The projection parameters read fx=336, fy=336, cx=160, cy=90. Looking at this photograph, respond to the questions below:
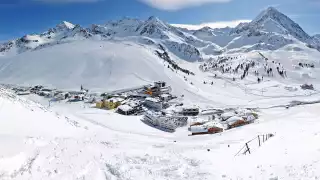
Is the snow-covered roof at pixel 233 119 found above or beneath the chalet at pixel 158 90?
beneath

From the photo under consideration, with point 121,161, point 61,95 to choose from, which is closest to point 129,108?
point 61,95

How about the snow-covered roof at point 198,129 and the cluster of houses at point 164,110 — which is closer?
the snow-covered roof at point 198,129

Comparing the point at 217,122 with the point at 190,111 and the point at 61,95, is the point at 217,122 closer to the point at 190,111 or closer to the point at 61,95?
the point at 190,111

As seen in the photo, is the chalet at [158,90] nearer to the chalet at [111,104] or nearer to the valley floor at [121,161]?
the chalet at [111,104]

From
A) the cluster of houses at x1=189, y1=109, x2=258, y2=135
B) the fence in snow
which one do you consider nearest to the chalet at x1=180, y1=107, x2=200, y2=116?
the cluster of houses at x1=189, y1=109, x2=258, y2=135

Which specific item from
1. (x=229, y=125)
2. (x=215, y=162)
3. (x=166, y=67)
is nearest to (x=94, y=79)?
(x=166, y=67)

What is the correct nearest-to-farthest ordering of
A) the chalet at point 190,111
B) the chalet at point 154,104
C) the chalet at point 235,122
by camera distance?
1. the chalet at point 235,122
2. the chalet at point 190,111
3. the chalet at point 154,104

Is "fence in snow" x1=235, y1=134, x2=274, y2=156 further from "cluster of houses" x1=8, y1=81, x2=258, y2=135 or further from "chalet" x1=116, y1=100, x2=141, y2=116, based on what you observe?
"chalet" x1=116, y1=100, x2=141, y2=116

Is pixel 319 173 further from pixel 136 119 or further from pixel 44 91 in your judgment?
pixel 44 91

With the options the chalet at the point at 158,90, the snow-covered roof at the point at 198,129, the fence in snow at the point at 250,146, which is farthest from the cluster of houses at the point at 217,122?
the chalet at the point at 158,90

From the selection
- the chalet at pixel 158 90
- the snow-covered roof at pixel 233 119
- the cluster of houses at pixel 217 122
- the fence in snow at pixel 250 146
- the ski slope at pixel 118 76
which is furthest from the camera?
the ski slope at pixel 118 76

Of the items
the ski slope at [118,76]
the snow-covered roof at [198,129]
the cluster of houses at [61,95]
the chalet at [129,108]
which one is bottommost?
the snow-covered roof at [198,129]
